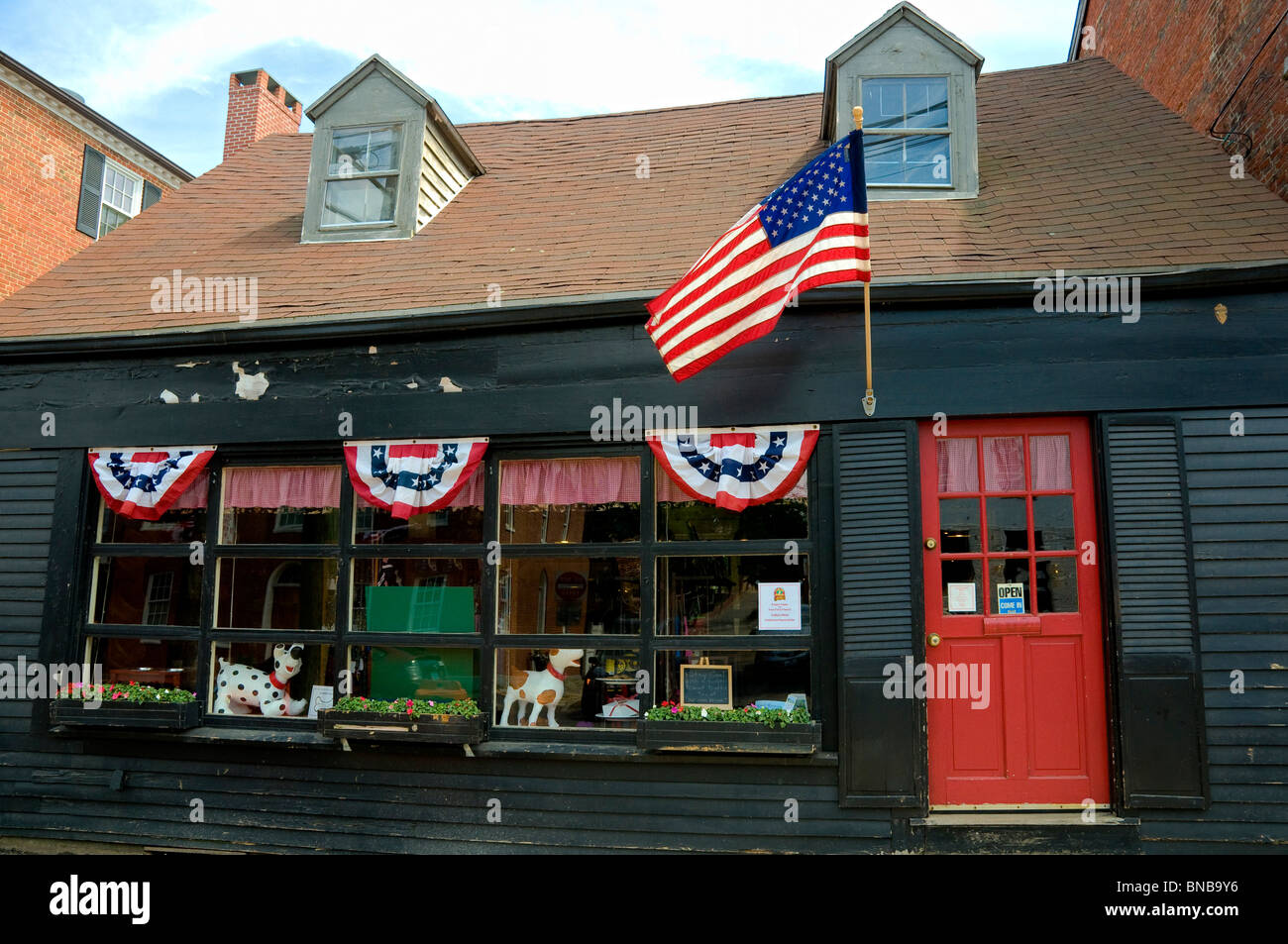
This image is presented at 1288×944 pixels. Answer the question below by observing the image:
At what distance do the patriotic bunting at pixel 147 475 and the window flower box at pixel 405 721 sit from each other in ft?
7.52

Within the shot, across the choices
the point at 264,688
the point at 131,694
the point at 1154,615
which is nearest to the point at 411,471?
the point at 264,688

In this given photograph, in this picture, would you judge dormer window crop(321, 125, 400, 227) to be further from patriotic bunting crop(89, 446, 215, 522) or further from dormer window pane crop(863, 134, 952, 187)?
dormer window pane crop(863, 134, 952, 187)

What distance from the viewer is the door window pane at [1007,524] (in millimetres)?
6105

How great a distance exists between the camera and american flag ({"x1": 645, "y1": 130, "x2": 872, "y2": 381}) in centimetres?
552

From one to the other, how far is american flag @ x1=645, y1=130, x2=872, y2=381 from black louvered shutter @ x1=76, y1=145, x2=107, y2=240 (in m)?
15.9

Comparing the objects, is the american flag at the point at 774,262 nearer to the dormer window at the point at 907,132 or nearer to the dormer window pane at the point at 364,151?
the dormer window at the point at 907,132

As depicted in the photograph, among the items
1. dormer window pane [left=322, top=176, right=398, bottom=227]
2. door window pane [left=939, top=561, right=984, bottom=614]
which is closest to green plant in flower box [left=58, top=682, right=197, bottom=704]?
dormer window pane [left=322, top=176, right=398, bottom=227]

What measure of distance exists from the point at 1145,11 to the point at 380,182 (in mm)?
8647

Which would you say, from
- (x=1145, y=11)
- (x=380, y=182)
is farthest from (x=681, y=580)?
(x=1145, y=11)

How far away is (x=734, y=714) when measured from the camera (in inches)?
238

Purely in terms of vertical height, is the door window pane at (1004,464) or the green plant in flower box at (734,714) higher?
the door window pane at (1004,464)

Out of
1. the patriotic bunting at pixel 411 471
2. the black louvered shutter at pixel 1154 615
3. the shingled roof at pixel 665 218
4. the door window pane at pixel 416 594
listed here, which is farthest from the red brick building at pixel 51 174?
the black louvered shutter at pixel 1154 615

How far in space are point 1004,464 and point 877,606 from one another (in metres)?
1.39
